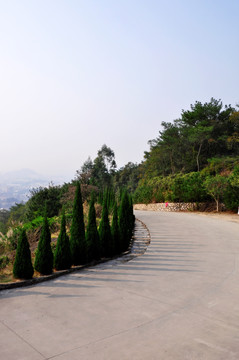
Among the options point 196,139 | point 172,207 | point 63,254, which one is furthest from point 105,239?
point 196,139

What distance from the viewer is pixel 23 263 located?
5410 millimetres

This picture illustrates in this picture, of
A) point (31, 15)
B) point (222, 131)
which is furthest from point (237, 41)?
point (222, 131)

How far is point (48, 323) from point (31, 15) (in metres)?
10.6

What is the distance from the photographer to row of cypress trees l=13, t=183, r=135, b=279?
544 cm

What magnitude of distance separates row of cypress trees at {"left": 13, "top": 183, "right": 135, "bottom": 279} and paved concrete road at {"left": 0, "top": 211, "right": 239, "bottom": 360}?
424mm

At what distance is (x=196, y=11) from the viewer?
11.3m

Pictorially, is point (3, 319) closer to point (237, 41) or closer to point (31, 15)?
point (31, 15)

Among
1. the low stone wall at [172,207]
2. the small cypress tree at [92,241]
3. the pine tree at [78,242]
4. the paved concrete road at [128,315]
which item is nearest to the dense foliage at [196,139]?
the low stone wall at [172,207]

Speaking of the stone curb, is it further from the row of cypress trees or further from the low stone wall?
the low stone wall

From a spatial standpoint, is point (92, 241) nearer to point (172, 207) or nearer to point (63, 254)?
point (63, 254)

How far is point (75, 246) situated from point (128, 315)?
297 cm

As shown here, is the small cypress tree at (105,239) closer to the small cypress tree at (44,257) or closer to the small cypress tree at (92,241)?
the small cypress tree at (92,241)

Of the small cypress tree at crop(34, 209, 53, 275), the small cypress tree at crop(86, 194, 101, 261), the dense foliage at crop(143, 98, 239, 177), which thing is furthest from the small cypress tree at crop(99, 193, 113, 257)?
the dense foliage at crop(143, 98, 239, 177)

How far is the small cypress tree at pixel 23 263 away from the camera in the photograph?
5.36 metres
